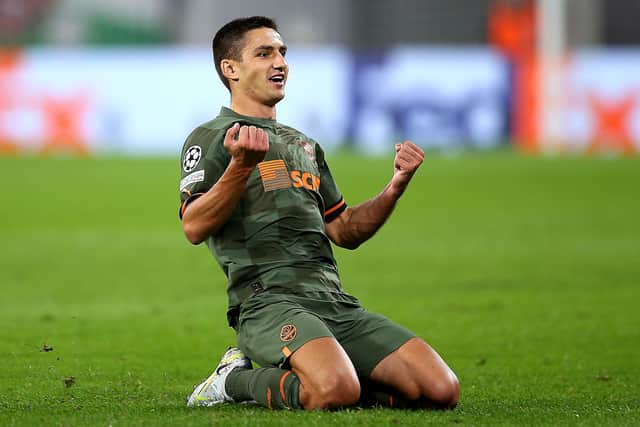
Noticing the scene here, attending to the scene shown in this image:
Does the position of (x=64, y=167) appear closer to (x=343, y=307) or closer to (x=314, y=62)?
(x=314, y=62)

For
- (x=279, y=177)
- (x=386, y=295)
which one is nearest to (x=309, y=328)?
(x=279, y=177)

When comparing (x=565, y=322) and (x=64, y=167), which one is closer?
(x=565, y=322)

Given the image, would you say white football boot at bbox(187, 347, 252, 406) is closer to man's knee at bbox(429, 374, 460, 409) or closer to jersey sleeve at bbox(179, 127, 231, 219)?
jersey sleeve at bbox(179, 127, 231, 219)

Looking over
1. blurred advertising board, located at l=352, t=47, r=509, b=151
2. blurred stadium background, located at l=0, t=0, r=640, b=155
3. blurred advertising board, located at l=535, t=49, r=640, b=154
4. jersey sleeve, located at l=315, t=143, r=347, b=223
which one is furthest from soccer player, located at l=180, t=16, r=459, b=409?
blurred advertising board, located at l=535, t=49, r=640, b=154

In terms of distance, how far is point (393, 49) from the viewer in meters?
26.7

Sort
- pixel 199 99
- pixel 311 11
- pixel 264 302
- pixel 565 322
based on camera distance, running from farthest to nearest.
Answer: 1. pixel 311 11
2. pixel 199 99
3. pixel 565 322
4. pixel 264 302

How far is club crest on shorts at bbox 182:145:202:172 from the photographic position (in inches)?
232

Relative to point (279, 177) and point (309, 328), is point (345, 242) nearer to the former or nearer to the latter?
point (279, 177)

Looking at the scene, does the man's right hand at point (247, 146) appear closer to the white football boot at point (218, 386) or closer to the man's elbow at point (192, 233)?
the man's elbow at point (192, 233)

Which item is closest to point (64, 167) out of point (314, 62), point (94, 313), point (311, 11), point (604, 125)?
point (314, 62)

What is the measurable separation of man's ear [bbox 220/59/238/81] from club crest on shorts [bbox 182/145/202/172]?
0.47 m

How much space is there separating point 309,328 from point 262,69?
1.33 metres

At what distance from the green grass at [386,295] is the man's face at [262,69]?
5.05 feet

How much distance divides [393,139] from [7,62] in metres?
8.02
